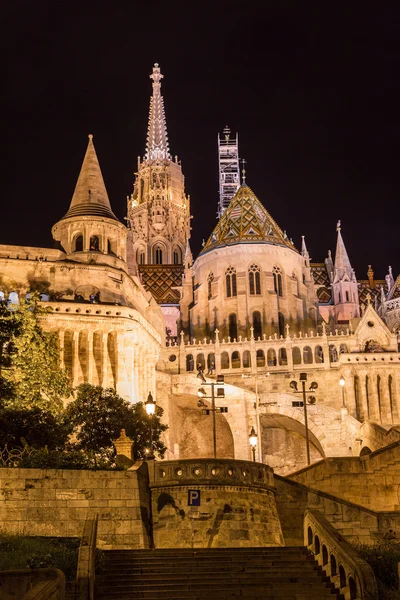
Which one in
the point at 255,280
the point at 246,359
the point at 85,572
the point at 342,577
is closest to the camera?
the point at 85,572

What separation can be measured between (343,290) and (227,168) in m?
38.2

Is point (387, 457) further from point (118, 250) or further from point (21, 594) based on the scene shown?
point (118, 250)

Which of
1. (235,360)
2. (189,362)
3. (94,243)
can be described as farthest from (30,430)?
(235,360)

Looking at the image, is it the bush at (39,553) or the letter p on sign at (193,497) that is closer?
the bush at (39,553)

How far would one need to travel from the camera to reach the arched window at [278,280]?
71.6m

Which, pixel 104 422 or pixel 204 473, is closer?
pixel 204 473

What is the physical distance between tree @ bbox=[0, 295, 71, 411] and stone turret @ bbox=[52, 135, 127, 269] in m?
8.34

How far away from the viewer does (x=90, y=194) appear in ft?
186

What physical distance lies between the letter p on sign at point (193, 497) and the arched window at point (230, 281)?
46668mm

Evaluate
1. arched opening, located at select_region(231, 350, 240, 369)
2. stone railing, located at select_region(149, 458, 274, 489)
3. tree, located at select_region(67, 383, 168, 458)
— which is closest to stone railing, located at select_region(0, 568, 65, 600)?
stone railing, located at select_region(149, 458, 274, 489)

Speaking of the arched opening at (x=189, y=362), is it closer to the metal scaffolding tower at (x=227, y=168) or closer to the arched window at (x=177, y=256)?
the arched window at (x=177, y=256)

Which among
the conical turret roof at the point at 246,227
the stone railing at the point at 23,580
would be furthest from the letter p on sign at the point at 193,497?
the conical turret roof at the point at 246,227

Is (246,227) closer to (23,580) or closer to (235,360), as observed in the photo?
(235,360)

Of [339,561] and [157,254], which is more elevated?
[157,254]
